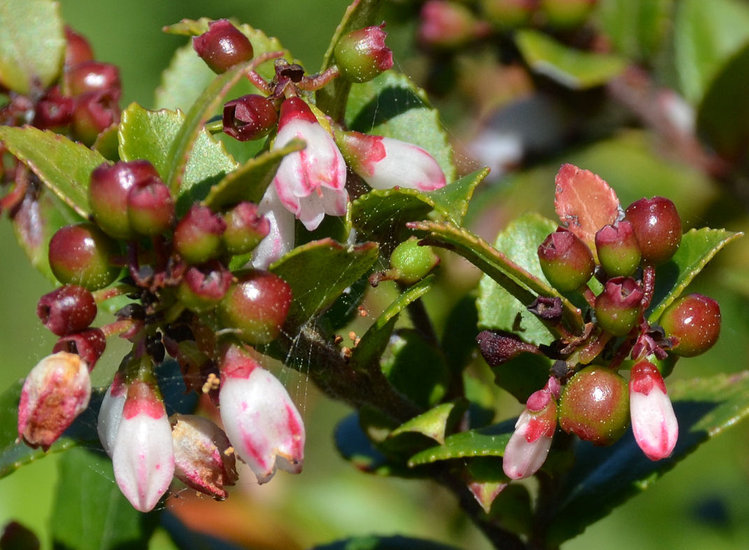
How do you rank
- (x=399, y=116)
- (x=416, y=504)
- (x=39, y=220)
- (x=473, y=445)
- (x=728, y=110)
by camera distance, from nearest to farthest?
(x=473, y=445) → (x=399, y=116) → (x=39, y=220) → (x=728, y=110) → (x=416, y=504)

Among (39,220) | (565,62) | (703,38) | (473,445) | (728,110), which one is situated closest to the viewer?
(473,445)

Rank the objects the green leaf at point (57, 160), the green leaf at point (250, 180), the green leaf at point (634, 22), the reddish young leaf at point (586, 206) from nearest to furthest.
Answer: the green leaf at point (250, 180), the green leaf at point (57, 160), the reddish young leaf at point (586, 206), the green leaf at point (634, 22)

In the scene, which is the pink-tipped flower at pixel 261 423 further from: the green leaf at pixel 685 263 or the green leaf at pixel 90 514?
the green leaf at pixel 90 514

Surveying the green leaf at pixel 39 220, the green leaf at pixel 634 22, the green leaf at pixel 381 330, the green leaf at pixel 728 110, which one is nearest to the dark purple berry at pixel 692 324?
the green leaf at pixel 381 330

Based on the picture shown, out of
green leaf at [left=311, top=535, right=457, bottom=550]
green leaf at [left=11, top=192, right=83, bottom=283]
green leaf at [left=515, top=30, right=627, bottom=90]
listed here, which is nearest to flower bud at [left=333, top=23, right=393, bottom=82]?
green leaf at [left=11, top=192, right=83, bottom=283]

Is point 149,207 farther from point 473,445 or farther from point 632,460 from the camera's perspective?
point 632,460

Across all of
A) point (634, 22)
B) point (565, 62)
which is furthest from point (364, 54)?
point (634, 22)
